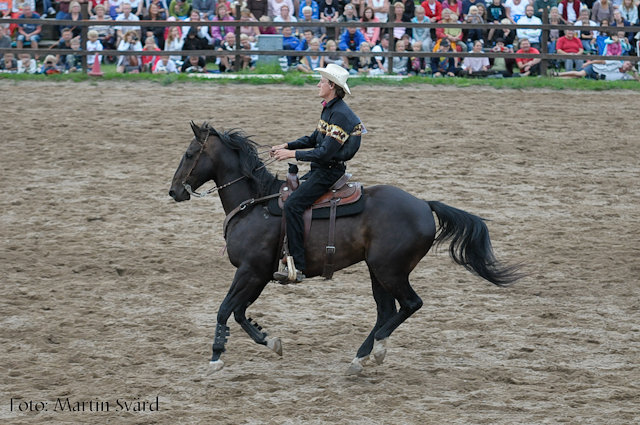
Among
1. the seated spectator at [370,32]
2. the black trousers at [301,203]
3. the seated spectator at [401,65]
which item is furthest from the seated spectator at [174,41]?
the black trousers at [301,203]

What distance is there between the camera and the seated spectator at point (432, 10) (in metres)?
21.0

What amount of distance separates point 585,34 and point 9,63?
14.5m

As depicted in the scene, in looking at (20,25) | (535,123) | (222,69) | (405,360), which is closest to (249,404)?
(405,360)

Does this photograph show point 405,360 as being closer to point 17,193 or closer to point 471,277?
point 471,277

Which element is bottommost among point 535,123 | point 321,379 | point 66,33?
point 321,379

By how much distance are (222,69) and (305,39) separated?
7.22ft

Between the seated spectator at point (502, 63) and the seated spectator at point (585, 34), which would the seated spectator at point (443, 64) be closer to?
the seated spectator at point (502, 63)

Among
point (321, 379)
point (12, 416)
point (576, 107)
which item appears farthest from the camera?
point (576, 107)

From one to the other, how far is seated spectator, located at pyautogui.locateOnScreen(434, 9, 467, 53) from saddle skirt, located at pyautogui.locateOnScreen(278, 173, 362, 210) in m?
13.8

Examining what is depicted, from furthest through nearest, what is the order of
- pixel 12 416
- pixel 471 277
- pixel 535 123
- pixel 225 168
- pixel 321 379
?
pixel 535 123, pixel 471 277, pixel 225 168, pixel 321 379, pixel 12 416

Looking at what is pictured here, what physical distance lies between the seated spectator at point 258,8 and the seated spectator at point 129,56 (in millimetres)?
3155

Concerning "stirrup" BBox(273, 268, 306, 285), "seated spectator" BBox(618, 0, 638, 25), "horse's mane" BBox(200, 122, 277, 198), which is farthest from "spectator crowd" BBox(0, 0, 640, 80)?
"stirrup" BBox(273, 268, 306, 285)

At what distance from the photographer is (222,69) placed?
2008 centimetres

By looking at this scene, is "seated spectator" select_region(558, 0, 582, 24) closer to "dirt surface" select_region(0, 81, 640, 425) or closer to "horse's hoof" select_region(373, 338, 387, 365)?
"dirt surface" select_region(0, 81, 640, 425)
